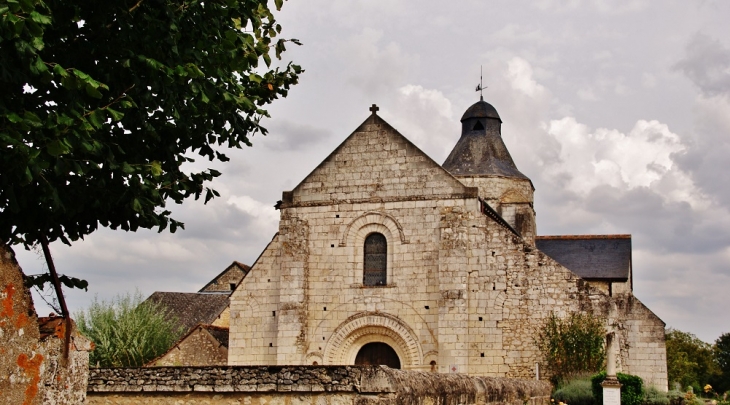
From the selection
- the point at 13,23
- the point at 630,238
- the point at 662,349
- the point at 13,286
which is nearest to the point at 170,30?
the point at 13,23

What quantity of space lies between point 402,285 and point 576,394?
214 inches

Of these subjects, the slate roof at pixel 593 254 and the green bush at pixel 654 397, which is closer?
the green bush at pixel 654 397

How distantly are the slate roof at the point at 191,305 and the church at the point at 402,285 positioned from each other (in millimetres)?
11565

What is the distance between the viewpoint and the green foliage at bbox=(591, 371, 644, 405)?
59.4ft

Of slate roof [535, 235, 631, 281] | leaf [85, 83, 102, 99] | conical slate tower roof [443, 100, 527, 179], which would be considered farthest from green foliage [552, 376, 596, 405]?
conical slate tower roof [443, 100, 527, 179]

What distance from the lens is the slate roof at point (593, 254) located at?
1096 inches

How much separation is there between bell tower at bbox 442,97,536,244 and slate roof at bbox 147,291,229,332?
11726 millimetres

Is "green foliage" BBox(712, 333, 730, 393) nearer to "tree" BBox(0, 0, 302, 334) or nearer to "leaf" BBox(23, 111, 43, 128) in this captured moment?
"tree" BBox(0, 0, 302, 334)

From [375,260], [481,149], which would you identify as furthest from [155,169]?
[481,149]

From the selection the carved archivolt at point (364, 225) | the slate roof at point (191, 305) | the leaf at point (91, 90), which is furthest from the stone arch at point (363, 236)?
the leaf at point (91, 90)

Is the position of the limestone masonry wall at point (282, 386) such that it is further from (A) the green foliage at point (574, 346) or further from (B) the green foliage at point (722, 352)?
(B) the green foliage at point (722, 352)

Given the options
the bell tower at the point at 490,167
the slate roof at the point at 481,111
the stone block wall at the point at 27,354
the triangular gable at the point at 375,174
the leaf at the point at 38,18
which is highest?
the slate roof at the point at 481,111

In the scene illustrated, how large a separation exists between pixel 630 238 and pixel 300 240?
1338 cm

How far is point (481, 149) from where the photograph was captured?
35531 millimetres
